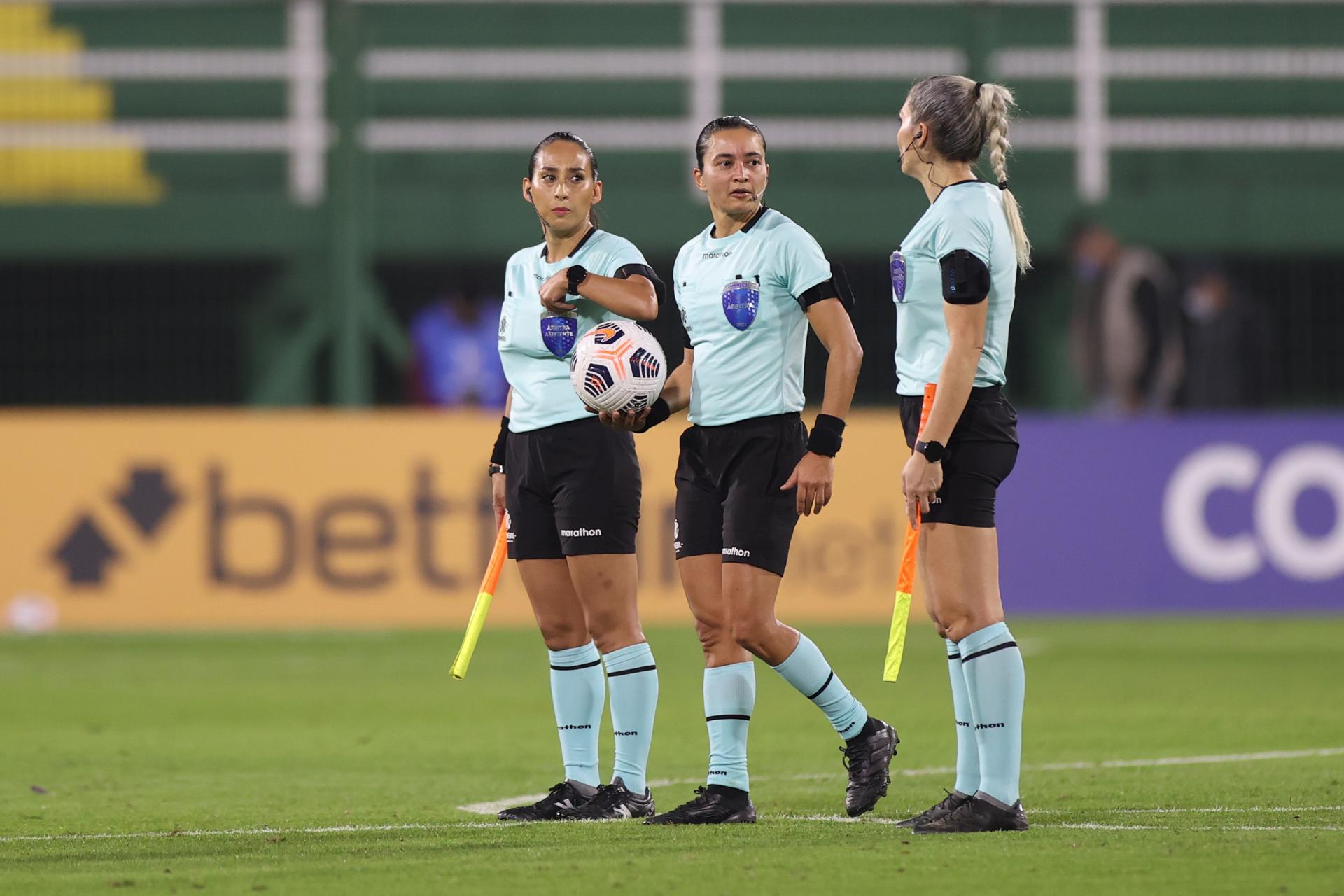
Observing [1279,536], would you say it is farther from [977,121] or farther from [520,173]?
[977,121]

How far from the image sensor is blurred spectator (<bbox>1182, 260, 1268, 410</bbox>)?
17.1 m

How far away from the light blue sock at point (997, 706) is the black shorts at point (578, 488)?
1.22 m

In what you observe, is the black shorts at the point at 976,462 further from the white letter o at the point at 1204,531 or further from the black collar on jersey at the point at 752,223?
the white letter o at the point at 1204,531

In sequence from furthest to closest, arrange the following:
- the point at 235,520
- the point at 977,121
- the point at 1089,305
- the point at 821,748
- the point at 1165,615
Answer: the point at 1089,305
the point at 1165,615
the point at 235,520
the point at 821,748
the point at 977,121

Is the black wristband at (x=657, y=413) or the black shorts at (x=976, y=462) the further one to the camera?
the black wristband at (x=657, y=413)

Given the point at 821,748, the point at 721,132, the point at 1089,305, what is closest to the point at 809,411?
the point at 1089,305

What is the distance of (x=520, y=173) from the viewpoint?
1858cm

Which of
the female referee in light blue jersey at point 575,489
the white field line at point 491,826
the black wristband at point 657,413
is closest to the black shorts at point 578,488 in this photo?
the female referee in light blue jersey at point 575,489

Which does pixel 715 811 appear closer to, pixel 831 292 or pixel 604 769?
pixel 831 292

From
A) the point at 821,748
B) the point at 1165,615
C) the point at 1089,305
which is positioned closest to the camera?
the point at 821,748

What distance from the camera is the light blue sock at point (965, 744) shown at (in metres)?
6.21

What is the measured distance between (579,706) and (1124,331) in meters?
10.4

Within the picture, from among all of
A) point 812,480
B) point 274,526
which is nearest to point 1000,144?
point 812,480

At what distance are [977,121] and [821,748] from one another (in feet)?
10.8
